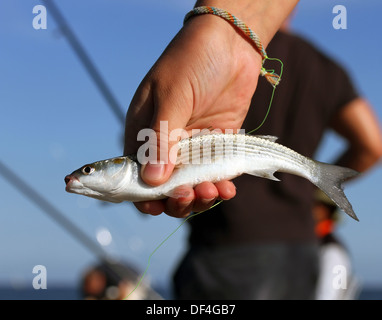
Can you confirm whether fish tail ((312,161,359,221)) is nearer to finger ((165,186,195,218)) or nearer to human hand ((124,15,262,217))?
human hand ((124,15,262,217))

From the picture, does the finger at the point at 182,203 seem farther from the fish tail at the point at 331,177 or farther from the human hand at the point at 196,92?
the fish tail at the point at 331,177

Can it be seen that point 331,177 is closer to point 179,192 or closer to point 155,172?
point 179,192

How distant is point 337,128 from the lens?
6.75 meters

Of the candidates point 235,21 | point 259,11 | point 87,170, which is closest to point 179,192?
point 87,170

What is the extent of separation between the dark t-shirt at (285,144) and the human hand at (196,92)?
56.8 inches

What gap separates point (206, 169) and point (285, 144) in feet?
8.90

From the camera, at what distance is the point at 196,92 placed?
355 cm

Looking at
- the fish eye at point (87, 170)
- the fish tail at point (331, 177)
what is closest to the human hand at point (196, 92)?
the fish eye at point (87, 170)

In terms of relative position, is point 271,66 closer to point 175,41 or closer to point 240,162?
point 175,41

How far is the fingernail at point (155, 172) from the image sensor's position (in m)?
3.12

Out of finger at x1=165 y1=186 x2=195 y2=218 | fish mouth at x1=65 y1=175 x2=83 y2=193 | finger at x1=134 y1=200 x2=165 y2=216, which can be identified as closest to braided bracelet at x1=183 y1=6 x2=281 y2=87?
finger at x1=165 y1=186 x2=195 y2=218

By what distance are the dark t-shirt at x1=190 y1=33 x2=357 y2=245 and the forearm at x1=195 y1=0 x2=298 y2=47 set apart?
1456 mm
